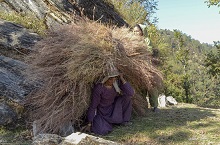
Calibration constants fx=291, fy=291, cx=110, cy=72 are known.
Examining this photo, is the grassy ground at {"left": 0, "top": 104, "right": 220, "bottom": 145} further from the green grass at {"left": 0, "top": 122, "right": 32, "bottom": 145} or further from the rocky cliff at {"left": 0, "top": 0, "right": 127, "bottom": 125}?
the rocky cliff at {"left": 0, "top": 0, "right": 127, "bottom": 125}

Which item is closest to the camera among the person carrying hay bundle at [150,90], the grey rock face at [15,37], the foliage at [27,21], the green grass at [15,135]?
the green grass at [15,135]

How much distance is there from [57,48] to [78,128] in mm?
1474

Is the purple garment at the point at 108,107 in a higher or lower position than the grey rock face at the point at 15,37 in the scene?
lower

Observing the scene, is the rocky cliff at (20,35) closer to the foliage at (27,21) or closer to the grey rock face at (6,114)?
the grey rock face at (6,114)

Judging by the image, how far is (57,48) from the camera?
5234 millimetres

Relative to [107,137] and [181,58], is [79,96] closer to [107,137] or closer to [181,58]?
[107,137]

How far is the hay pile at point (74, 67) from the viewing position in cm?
484

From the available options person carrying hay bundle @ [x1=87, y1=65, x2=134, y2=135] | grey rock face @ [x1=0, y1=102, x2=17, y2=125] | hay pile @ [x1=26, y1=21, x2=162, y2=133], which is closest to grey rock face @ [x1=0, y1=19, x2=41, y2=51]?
hay pile @ [x1=26, y1=21, x2=162, y2=133]

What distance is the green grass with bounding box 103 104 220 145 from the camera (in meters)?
4.59

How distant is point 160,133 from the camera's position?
5.01m

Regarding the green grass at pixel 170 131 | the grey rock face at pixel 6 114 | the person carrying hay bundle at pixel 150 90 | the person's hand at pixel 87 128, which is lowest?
the green grass at pixel 170 131

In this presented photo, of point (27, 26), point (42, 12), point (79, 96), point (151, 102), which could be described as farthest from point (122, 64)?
point (42, 12)

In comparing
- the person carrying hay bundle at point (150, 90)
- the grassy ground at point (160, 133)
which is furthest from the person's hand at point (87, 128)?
the person carrying hay bundle at point (150, 90)

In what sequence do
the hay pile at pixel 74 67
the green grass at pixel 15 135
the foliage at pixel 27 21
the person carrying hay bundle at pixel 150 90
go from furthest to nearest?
1. the foliage at pixel 27 21
2. the person carrying hay bundle at pixel 150 90
3. the hay pile at pixel 74 67
4. the green grass at pixel 15 135
